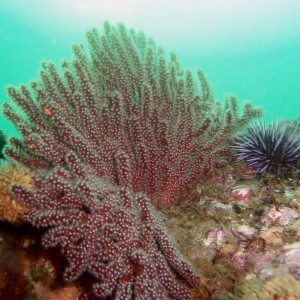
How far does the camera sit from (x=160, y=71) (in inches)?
202

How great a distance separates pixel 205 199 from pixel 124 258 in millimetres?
1852

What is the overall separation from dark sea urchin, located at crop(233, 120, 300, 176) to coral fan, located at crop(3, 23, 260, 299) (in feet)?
1.28

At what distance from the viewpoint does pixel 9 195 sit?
315cm

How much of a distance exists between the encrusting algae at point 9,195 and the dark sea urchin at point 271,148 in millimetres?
3572

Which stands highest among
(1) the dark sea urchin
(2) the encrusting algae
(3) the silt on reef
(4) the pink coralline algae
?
(1) the dark sea urchin

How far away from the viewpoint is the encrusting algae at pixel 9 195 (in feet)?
10.3

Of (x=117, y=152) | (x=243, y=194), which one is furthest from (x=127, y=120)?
(x=243, y=194)

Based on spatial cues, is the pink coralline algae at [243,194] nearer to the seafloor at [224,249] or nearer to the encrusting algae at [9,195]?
the seafloor at [224,249]

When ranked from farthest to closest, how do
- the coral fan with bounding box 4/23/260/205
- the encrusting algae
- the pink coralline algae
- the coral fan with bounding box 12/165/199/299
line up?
the pink coralline algae
the coral fan with bounding box 4/23/260/205
the encrusting algae
the coral fan with bounding box 12/165/199/299

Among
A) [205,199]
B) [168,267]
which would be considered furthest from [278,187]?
[168,267]

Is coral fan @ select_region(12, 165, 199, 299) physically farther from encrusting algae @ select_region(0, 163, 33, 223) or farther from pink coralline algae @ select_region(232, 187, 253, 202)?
pink coralline algae @ select_region(232, 187, 253, 202)

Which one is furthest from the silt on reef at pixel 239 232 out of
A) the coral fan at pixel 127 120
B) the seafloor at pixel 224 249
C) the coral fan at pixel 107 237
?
the coral fan at pixel 127 120

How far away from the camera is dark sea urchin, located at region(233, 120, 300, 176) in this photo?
4652 mm

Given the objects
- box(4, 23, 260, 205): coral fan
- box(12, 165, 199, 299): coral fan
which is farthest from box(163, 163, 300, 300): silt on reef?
box(4, 23, 260, 205): coral fan
